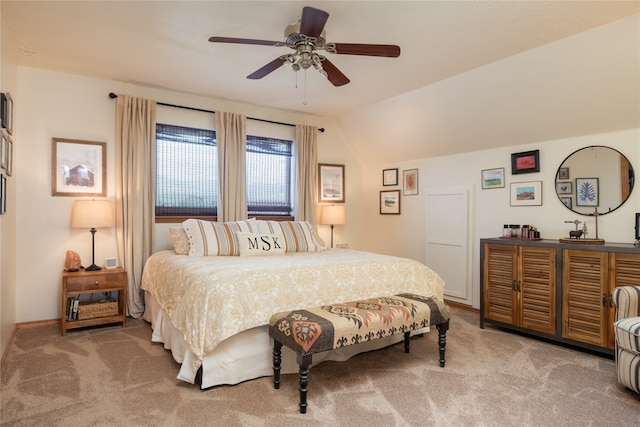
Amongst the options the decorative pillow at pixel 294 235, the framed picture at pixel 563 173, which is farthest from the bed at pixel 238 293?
the framed picture at pixel 563 173

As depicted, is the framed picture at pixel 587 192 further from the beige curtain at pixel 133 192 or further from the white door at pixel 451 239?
the beige curtain at pixel 133 192

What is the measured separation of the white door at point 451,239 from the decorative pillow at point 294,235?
1.72m

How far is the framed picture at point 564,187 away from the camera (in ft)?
11.8

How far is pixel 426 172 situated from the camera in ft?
16.6

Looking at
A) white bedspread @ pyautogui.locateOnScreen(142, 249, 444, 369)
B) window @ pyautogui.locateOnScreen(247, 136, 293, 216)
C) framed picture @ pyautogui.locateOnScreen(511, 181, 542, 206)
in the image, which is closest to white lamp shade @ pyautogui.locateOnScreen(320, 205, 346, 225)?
window @ pyautogui.locateOnScreen(247, 136, 293, 216)

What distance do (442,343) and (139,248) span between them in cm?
327

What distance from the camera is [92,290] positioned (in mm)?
3494

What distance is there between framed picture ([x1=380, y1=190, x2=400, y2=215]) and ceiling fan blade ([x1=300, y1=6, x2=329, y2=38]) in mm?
3460

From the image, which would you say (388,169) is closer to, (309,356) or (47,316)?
(309,356)

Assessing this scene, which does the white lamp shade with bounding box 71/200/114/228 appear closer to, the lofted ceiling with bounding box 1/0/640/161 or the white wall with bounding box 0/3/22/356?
the white wall with bounding box 0/3/22/356

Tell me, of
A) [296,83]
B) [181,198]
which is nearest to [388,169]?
[296,83]

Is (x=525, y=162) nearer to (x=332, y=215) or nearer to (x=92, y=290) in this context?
(x=332, y=215)

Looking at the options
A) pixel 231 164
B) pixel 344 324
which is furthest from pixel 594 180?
pixel 231 164

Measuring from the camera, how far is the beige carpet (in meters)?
2.05
